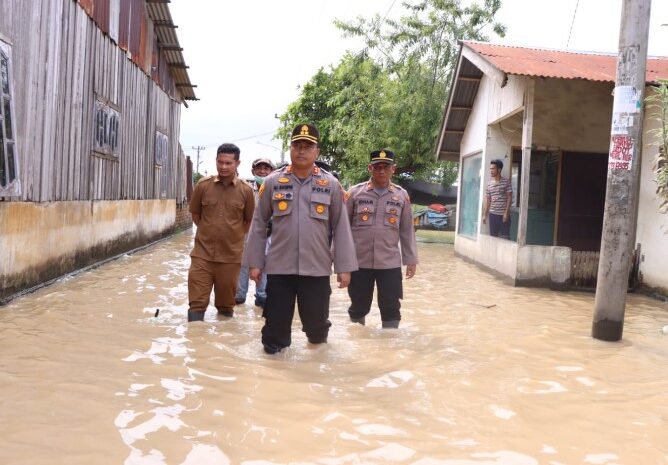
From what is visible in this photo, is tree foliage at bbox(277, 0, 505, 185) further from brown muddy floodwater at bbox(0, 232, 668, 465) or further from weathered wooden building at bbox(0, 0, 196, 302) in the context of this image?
brown muddy floodwater at bbox(0, 232, 668, 465)

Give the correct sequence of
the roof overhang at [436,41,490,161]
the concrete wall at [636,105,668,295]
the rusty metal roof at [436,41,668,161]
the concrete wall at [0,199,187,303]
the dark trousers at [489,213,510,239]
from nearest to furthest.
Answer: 1. the concrete wall at [0,199,187,303]
2. the concrete wall at [636,105,668,295]
3. the rusty metal roof at [436,41,668,161]
4. the dark trousers at [489,213,510,239]
5. the roof overhang at [436,41,490,161]

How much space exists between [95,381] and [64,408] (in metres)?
0.52

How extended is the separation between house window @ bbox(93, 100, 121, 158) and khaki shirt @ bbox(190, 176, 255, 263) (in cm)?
465

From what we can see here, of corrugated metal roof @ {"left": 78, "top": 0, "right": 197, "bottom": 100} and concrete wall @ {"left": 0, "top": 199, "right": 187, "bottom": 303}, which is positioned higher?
corrugated metal roof @ {"left": 78, "top": 0, "right": 197, "bottom": 100}

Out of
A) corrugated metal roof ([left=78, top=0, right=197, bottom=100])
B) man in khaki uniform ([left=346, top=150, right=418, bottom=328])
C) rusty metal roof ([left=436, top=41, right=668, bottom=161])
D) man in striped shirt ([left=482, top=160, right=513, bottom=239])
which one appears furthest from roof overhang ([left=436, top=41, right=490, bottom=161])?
corrugated metal roof ([left=78, top=0, right=197, bottom=100])

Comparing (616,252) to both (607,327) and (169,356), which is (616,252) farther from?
(169,356)

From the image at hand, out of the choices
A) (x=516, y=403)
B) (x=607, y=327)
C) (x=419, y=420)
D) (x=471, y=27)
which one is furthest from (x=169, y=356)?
(x=471, y=27)

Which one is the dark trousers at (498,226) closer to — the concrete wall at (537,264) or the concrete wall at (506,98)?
the concrete wall at (506,98)

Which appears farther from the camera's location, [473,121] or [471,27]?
[471,27]

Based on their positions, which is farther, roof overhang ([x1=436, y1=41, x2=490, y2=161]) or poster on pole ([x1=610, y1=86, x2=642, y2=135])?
roof overhang ([x1=436, y1=41, x2=490, y2=161])

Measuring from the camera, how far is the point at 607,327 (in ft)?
18.9

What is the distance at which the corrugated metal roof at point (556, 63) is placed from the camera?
873cm

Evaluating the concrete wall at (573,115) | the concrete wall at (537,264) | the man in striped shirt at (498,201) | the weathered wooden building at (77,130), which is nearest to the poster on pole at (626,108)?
the concrete wall at (537,264)

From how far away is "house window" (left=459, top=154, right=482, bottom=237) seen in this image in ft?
43.0
